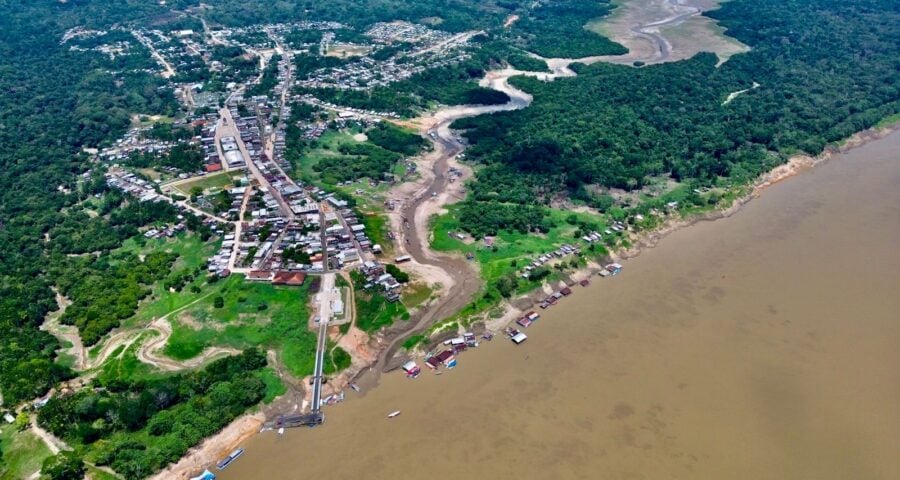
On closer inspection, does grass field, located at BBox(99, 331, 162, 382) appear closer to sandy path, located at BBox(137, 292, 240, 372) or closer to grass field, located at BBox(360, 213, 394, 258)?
sandy path, located at BBox(137, 292, 240, 372)

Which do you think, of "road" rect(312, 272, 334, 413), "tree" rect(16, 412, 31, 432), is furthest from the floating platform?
"tree" rect(16, 412, 31, 432)

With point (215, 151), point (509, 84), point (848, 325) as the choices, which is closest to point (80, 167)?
point (215, 151)

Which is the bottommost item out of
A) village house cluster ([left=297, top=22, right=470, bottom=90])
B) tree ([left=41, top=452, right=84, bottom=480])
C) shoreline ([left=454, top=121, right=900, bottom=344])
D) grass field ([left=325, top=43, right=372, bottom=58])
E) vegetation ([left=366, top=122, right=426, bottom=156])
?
shoreline ([left=454, top=121, right=900, bottom=344])

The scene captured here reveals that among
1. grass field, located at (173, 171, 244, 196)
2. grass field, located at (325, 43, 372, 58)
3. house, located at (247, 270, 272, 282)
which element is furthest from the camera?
grass field, located at (325, 43, 372, 58)

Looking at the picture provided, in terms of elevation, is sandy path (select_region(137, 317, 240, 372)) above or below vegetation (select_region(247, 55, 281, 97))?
below

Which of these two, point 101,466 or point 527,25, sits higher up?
point 527,25

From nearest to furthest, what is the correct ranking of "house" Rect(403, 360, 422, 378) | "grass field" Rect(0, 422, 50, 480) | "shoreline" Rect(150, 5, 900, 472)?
1. "grass field" Rect(0, 422, 50, 480)
2. "shoreline" Rect(150, 5, 900, 472)
3. "house" Rect(403, 360, 422, 378)

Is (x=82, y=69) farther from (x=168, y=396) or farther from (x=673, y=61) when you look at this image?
(x=673, y=61)
